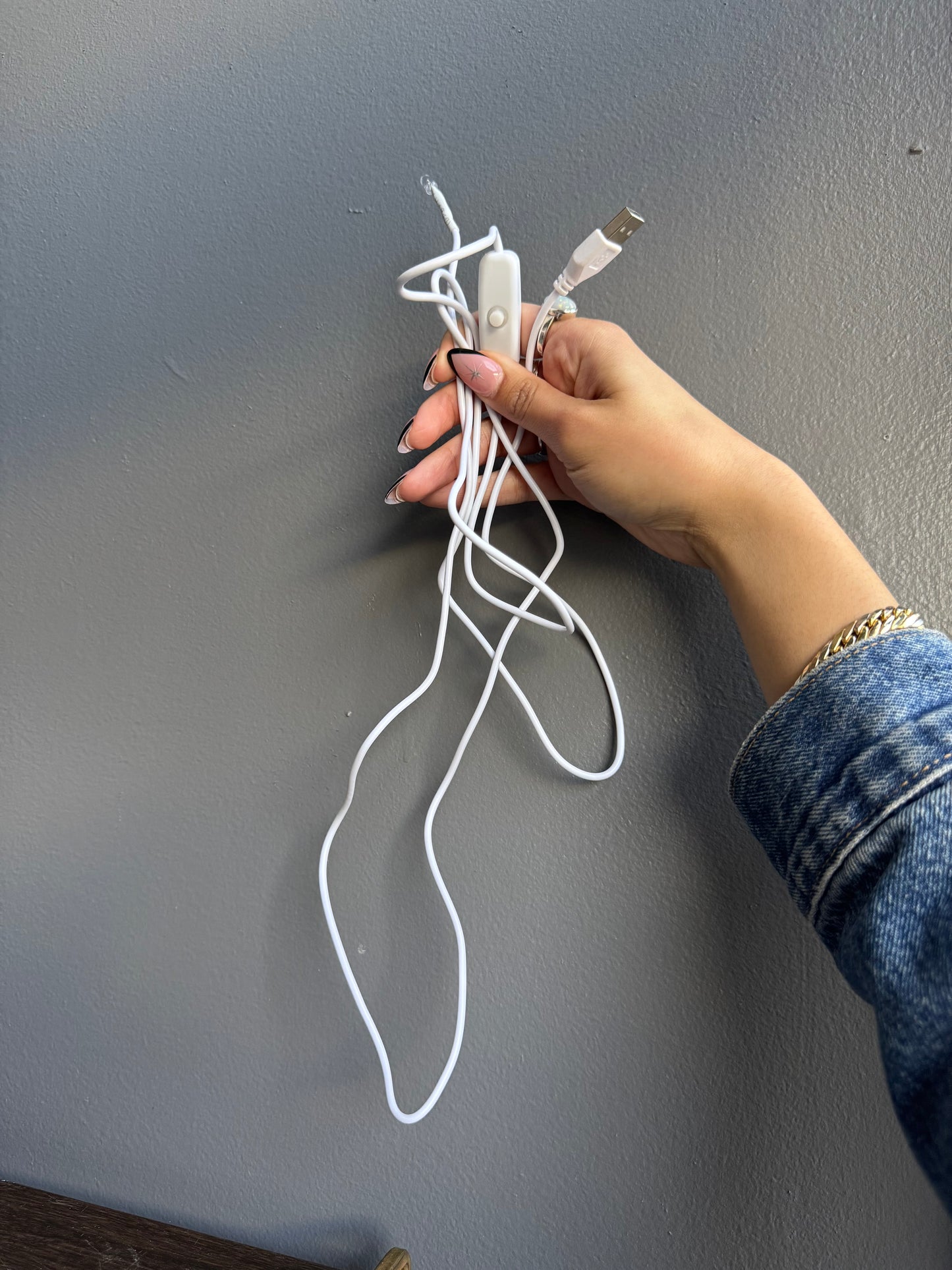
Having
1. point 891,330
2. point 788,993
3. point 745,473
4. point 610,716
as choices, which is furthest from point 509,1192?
point 891,330

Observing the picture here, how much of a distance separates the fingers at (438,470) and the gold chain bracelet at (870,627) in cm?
26

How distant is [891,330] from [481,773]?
0.45m

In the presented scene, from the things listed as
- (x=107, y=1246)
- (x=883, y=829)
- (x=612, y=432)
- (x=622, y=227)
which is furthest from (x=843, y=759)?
(x=107, y=1246)

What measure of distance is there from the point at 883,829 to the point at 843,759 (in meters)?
0.04

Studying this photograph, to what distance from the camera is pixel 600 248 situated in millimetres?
473

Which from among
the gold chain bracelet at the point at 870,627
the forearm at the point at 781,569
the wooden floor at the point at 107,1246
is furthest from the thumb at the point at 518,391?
the wooden floor at the point at 107,1246

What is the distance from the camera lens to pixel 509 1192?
0.56 meters

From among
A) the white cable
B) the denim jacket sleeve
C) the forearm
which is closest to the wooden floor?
the white cable

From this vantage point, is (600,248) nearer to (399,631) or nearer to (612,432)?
(612,432)

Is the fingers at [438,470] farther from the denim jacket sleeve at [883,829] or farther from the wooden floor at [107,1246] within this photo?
the wooden floor at [107,1246]

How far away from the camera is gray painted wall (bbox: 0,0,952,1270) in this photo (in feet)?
1.75

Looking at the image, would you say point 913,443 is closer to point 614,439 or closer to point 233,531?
point 614,439

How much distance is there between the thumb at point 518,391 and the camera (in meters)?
0.51

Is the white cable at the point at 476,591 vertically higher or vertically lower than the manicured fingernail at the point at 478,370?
lower
